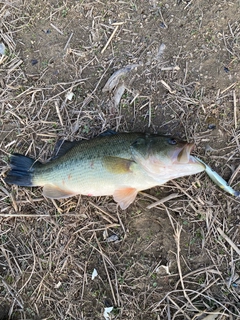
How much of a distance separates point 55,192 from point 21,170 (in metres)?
0.56

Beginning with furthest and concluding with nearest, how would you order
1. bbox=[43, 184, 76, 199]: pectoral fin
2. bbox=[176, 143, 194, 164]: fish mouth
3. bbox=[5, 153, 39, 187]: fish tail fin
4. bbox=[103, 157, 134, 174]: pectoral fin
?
bbox=[5, 153, 39, 187]: fish tail fin → bbox=[43, 184, 76, 199]: pectoral fin → bbox=[103, 157, 134, 174]: pectoral fin → bbox=[176, 143, 194, 164]: fish mouth

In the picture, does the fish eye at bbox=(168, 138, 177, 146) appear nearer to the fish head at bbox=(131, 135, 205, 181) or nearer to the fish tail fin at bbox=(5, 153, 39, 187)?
the fish head at bbox=(131, 135, 205, 181)

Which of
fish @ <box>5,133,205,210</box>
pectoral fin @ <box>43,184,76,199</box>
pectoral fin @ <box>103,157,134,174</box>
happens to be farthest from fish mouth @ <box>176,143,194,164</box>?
pectoral fin @ <box>43,184,76,199</box>

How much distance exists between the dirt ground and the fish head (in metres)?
0.56

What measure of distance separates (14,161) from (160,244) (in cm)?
207

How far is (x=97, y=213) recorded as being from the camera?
4.17 metres

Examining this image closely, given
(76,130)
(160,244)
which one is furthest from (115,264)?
(76,130)

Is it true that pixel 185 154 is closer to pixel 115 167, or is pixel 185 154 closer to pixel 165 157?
pixel 165 157

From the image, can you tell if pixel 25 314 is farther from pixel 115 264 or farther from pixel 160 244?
pixel 160 244

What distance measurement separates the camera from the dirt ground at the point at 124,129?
4.00 meters

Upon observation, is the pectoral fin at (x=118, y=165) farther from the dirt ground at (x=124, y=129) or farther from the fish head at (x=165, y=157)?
the dirt ground at (x=124, y=129)

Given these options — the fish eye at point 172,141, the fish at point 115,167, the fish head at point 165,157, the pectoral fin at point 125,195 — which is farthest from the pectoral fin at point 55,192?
the fish eye at point 172,141

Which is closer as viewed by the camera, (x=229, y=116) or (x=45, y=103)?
(x=229, y=116)

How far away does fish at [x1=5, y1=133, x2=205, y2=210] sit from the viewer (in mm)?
3502
